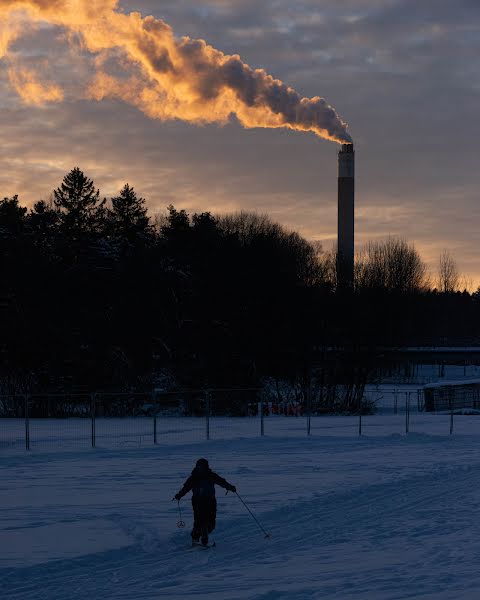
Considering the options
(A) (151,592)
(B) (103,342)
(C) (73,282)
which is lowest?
(A) (151,592)

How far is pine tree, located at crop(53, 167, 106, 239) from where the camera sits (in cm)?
6806

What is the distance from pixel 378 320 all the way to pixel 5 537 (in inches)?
2327

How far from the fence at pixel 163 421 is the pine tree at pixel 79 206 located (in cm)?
2043

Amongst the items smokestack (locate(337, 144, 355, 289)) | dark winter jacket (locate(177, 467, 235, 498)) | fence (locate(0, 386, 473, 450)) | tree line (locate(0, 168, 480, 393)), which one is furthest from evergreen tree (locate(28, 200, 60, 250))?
dark winter jacket (locate(177, 467, 235, 498))

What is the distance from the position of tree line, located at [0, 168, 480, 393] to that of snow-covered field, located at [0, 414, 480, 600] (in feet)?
78.9

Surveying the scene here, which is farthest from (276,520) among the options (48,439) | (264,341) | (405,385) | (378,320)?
(405,385)

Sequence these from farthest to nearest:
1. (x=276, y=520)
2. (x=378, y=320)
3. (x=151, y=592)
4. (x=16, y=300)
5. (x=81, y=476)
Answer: (x=378, y=320) < (x=16, y=300) < (x=81, y=476) < (x=276, y=520) < (x=151, y=592)

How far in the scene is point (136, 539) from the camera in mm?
15352

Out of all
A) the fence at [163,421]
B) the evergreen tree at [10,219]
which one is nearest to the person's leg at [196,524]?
the fence at [163,421]

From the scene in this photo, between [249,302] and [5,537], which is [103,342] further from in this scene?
[5,537]

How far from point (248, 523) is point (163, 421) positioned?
2580cm

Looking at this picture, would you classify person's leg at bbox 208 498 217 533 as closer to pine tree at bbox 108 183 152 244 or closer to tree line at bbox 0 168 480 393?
tree line at bbox 0 168 480 393

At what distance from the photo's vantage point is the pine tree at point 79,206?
68.1m

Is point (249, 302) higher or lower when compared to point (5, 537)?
higher
